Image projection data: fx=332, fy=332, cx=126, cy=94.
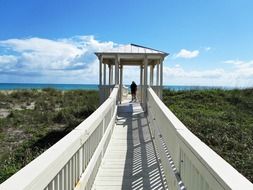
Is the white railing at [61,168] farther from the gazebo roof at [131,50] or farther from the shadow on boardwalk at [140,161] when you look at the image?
the gazebo roof at [131,50]

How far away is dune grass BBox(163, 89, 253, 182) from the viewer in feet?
32.3

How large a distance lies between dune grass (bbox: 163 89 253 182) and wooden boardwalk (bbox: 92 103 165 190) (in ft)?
8.23

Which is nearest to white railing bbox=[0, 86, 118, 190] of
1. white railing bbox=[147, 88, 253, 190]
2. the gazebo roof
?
white railing bbox=[147, 88, 253, 190]

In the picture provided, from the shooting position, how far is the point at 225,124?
14531 mm

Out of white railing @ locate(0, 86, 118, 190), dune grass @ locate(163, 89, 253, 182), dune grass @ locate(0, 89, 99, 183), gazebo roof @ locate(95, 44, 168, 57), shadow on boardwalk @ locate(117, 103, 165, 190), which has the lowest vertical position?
dune grass @ locate(0, 89, 99, 183)

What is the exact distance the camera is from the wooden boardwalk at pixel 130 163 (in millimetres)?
5326

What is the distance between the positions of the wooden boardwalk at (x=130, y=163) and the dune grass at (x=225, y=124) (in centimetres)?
251

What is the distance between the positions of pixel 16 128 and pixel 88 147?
38.3 feet

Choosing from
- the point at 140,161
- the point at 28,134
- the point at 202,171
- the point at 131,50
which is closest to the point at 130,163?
the point at 140,161

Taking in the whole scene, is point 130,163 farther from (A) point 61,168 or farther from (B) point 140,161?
(A) point 61,168

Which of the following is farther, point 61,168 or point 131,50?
point 131,50

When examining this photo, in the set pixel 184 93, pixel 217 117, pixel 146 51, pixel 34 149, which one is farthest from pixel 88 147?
pixel 184 93

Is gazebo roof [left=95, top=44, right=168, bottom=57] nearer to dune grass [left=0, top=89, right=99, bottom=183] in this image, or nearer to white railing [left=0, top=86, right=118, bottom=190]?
dune grass [left=0, top=89, right=99, bottom=183]

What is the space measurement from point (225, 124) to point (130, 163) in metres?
8.98
